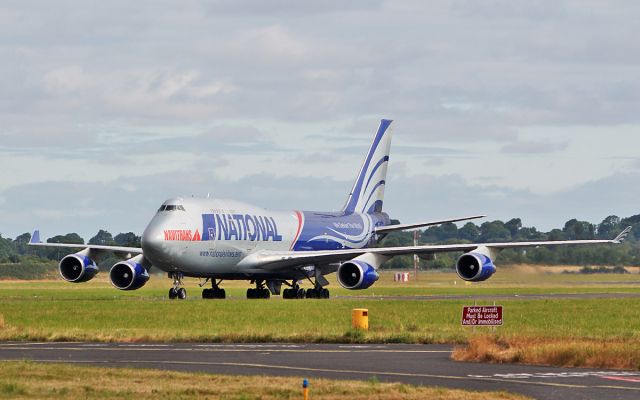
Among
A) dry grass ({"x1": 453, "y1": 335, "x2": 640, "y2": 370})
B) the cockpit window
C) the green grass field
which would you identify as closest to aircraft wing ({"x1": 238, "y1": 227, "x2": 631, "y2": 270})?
the green grass field

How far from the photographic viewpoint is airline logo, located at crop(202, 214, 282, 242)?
6912 centimetres

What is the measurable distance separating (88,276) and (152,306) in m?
13.9

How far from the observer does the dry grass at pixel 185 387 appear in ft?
79.4

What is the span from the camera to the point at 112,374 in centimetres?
2831

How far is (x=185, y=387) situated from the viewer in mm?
25562

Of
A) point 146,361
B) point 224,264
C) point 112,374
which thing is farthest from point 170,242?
point 112,374

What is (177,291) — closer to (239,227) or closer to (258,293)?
(239,227)

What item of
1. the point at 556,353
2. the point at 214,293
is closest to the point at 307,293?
the point at 214,293

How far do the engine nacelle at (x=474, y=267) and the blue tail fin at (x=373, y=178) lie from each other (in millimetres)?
20894

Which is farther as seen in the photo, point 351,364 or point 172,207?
point 172,207

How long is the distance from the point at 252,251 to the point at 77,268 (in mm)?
9703

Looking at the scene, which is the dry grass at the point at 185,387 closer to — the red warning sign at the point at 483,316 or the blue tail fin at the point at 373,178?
the red warning sign at the point at 483,316

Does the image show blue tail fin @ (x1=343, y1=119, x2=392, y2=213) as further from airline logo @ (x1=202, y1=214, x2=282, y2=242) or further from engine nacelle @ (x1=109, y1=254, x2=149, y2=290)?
engine nacelle @ (x1=109, y1=254, x2=149, y2=290)

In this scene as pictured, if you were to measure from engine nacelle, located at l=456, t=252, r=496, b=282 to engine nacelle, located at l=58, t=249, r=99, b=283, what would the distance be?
67.2ft
